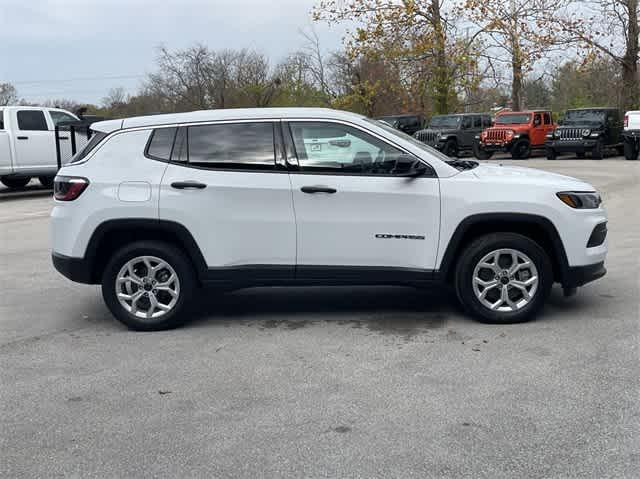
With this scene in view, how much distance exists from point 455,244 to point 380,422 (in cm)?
209

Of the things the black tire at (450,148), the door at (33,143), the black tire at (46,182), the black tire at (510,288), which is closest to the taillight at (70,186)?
the black tire at (510,288)

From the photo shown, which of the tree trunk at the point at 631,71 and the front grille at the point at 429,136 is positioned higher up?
the tree trunk at the point at 631,71

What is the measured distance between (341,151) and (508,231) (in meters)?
1.49

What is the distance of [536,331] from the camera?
5570mm

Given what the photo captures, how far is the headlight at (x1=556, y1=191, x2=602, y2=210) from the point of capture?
5.66 m

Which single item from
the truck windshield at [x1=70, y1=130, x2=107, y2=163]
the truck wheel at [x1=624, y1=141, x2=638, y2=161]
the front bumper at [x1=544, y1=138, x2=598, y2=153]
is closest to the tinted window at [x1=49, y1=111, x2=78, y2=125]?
the truck windshield at [x1=70, y1=130, x2=107, y2=163]

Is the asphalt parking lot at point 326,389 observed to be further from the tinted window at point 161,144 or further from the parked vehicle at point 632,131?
the parked vehicle at point 632,131

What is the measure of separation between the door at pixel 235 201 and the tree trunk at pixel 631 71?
33.3m

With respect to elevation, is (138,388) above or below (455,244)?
below

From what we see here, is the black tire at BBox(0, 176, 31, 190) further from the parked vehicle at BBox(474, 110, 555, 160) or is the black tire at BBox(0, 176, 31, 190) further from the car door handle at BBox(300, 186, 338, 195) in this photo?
the parked vehicle at BBox(474, 110, 555, 160)

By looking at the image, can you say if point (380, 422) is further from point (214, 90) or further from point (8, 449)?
point (214, 90)

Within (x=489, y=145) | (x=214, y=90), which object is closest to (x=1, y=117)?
(x=489, y=145)

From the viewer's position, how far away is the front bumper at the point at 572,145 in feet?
86.4

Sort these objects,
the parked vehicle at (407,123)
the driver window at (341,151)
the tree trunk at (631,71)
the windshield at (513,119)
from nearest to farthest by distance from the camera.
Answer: the driver window at (341,151), the windshield at (513,119), the parked vehicle at (407,123), the tree trunk at (631,71)
